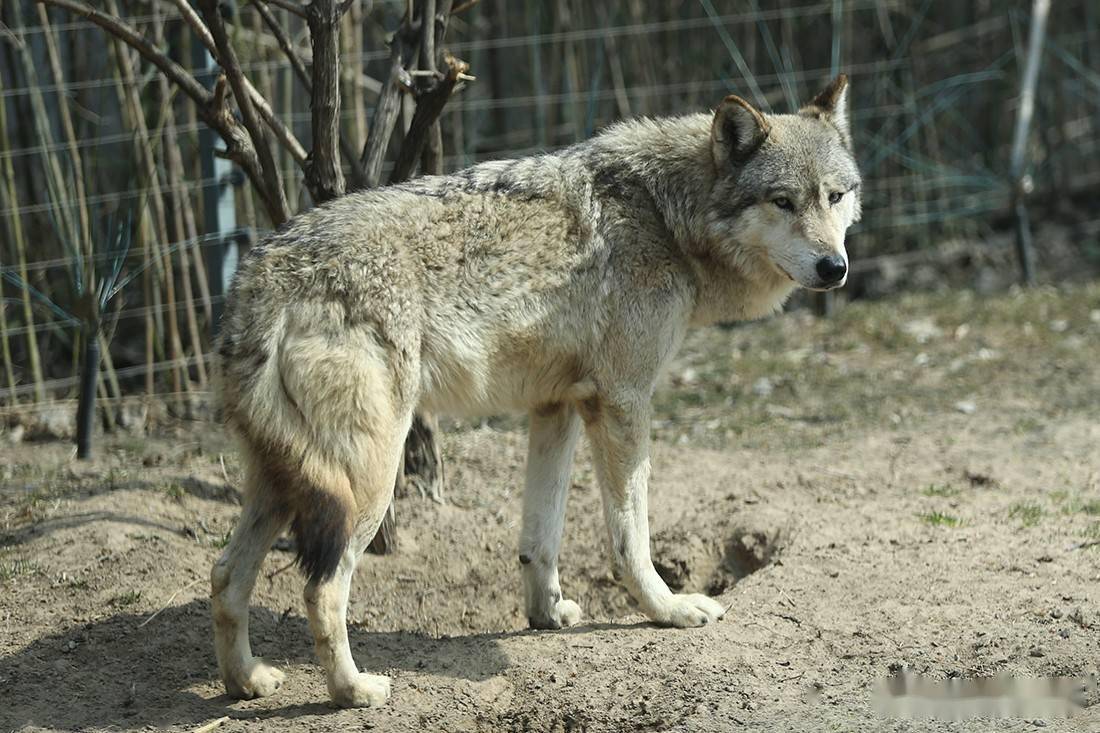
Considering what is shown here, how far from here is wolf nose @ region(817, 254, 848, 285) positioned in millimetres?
4902

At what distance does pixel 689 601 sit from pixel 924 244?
726cm

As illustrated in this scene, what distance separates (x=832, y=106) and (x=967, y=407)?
9.89 feet

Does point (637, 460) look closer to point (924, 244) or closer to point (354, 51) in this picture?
point (354, 51)

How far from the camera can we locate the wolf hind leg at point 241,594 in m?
4.49

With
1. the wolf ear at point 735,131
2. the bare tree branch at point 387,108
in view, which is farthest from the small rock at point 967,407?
the bare tree branch at point 387,108

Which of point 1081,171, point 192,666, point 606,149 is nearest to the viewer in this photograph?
point 192,666

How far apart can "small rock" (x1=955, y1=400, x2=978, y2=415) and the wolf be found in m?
2.67

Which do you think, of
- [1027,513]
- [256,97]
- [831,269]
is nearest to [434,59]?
[256,97]

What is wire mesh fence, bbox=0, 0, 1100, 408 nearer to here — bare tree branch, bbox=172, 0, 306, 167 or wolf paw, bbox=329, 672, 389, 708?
bare tree branch, bbox=172, 0, 306, 167

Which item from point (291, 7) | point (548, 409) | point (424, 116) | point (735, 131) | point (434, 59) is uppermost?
point (291, 7)

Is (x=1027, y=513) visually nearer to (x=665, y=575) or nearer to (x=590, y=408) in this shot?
(x=665, y=575)

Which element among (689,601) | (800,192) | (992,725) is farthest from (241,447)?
(992,725)

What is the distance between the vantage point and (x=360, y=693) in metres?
4.37

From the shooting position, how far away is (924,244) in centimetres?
1135
